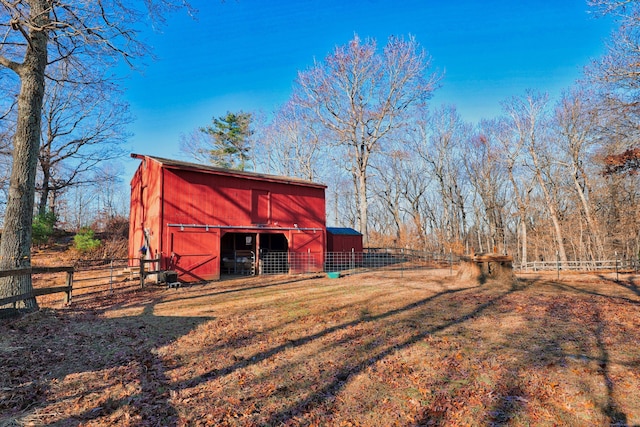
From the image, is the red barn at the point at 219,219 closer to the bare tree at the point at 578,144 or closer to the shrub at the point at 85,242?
the shrub at the point at 85,242

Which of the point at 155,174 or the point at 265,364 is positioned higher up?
the point at 155,174

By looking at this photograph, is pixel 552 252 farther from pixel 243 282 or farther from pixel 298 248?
pixel 243 282

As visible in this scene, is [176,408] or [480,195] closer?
[176,408]

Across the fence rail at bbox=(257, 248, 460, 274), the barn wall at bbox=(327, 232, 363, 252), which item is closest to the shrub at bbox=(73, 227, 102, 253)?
the fence rail at bbox=(257, 248, 460, 274)

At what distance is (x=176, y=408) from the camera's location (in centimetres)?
363

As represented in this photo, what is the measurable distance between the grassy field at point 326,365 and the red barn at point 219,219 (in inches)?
233

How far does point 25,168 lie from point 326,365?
840cm

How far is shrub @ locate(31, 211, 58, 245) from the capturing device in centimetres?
1953

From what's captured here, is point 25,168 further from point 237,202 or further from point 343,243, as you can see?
point 343,243

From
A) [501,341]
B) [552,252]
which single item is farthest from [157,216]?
[552,252]

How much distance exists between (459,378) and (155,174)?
581 inches

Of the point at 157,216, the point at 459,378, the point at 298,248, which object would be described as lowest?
the point at 459,378

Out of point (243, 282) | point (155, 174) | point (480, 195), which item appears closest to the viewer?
point (243, 282)

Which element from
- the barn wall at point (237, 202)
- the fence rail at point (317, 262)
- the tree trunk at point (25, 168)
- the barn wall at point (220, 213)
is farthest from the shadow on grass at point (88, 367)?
the fence rail at point (317, 262)
